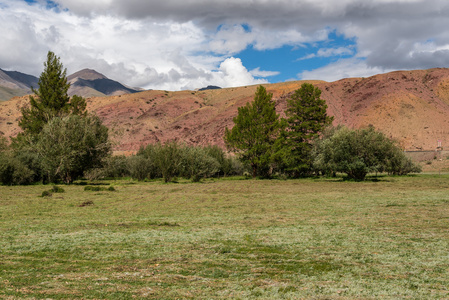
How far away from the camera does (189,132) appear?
102 m

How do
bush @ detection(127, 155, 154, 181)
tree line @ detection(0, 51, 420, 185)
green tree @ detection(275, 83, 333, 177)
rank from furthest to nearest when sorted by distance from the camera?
1. green tree @ detection(275, 83, 333, 177)
2. bush @ detection(127, 155, 154, 181)
3. tree line @ detection(0, 51, 420, 185)

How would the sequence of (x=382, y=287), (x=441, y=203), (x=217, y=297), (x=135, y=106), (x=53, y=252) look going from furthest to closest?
(x=135, y=106) < (x=441, y=203) < (x=53, y=252) < (x=382, y=287) < (x=217, y=297)

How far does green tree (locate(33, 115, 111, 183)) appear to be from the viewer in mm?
35938

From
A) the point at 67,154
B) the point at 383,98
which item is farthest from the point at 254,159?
the point at 383,98

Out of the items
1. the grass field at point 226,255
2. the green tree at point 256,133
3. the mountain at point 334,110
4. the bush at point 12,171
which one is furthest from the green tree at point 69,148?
the mountain at point 334,110

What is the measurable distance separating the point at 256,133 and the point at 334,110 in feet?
174

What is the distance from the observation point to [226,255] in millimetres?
8336

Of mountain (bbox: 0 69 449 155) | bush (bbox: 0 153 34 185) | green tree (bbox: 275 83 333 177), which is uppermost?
mountain (bbox: 0 69 449 155)

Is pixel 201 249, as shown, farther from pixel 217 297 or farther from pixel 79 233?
pixel 79 233

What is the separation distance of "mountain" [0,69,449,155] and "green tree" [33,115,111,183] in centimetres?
3910

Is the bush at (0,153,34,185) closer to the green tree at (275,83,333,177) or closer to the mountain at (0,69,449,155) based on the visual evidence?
the green tree at (275,83,333,177)

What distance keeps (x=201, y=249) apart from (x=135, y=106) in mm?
119409

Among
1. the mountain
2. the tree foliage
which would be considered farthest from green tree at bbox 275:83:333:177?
the mountain

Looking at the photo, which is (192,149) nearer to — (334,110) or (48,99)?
(48,99)
